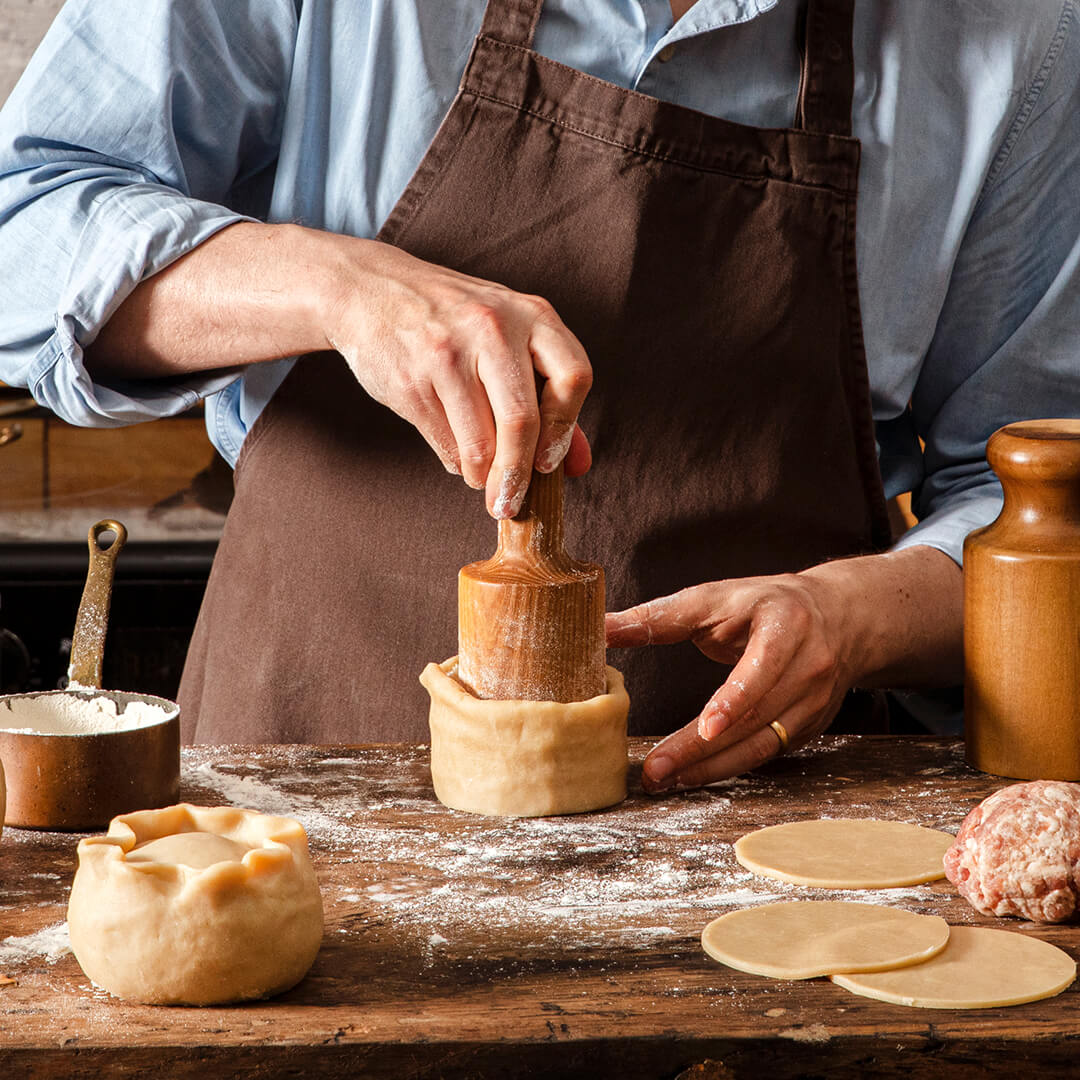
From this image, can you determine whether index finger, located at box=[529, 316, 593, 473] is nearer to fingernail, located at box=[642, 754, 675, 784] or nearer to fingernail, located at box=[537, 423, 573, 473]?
fingernail, located at box=[537, 423, 573, 473]

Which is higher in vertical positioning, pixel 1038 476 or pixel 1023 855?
pixel 1038 476

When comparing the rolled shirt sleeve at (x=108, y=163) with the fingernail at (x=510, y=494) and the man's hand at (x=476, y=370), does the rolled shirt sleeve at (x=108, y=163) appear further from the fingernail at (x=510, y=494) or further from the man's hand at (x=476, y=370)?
the fingernail at (x=510, y=494)

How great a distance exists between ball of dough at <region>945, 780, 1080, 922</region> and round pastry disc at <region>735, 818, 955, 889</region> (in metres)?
0.05

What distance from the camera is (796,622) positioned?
4.33 ft

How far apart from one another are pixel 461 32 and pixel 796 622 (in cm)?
71

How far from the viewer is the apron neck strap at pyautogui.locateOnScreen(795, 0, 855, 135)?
1.51 meters

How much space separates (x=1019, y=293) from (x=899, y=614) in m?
0.49

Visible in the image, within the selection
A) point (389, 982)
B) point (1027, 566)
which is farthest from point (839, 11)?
point (389, 982)

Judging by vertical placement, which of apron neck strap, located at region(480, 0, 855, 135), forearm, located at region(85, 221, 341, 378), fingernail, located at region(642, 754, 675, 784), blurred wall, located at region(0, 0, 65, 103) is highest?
blurred wall, located at region(0, 0, 65, 103)

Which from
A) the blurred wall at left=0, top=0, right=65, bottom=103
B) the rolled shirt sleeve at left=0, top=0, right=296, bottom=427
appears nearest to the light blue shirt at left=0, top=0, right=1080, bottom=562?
the rolled shirt sleeve at left=0, top=0, right=296, bottom=427

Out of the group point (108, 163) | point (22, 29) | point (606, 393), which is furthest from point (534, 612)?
point (22, 29)

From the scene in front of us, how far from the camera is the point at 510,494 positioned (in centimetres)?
115

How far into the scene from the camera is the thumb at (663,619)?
1.32 meters

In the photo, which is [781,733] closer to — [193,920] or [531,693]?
[531,693]
